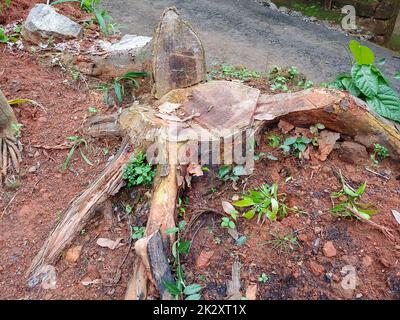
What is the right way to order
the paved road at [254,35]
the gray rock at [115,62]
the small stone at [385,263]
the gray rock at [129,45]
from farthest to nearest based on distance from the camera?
the paved road at [254,35] → the gray rock at [129,45] → the gray rock at [115,62] → the small stone at [385,263]

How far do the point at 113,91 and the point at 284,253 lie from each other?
195cm

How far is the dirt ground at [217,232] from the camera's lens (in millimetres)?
1791

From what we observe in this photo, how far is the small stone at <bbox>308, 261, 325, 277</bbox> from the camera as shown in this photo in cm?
179

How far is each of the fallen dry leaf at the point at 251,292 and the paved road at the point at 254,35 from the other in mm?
2838

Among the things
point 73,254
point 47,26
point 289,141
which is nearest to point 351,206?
point 289,141

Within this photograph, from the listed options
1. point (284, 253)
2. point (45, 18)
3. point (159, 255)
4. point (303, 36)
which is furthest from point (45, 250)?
point (303, 36)

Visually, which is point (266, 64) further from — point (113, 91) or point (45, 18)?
point (45, 18)

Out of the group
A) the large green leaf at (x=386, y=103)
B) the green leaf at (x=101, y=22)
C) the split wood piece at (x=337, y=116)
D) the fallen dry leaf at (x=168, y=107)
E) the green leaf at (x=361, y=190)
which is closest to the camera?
the green leaf at (x=361, y=190)

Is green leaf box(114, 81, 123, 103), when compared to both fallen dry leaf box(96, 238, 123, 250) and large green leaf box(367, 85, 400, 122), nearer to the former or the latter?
fallen dry leaf box(96, 238, 123, 250)

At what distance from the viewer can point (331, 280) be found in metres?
1.77

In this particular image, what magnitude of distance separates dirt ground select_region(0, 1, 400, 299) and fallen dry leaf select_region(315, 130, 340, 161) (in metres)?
0.06

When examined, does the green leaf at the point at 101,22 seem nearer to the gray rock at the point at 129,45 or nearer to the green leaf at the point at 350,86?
the gray rock at the point at 129,45

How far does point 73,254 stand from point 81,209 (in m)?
0.26

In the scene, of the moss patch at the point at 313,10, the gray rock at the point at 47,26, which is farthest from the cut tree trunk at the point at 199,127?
the moss patch at the point at 313,10
